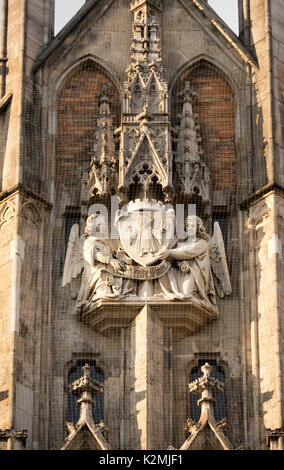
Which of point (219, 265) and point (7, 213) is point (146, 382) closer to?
point (219, 265)

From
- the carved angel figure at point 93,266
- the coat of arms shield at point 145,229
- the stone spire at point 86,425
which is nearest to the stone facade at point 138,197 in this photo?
the stone spire at point 86,425

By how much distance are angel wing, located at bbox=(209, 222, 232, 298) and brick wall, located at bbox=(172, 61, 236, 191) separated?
0.85m

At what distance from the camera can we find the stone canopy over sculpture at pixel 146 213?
28.1m

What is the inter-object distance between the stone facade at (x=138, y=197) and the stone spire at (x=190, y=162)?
0.03 metres

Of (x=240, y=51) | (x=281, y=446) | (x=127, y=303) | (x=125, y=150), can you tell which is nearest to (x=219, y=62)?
(x=240, y=51)

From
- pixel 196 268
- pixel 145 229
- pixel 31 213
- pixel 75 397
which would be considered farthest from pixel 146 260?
pixel 75 397

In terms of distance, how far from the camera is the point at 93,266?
1115 inches

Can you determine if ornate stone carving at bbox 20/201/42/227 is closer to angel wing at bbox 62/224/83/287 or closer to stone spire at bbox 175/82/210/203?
angel wing at bbox 62/224/83/287

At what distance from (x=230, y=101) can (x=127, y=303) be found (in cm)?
367

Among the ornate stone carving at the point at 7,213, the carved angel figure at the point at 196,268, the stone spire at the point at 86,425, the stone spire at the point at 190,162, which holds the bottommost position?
the stone spire at the point at 86,425

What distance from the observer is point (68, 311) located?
1116 inches

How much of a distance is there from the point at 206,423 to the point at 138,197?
357 centimetres

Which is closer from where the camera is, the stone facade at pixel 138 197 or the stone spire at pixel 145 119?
the stone facade at pixel 138 197

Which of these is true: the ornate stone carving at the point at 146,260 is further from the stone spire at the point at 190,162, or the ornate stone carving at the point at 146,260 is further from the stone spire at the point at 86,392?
the stone spire at the point at 86,392
